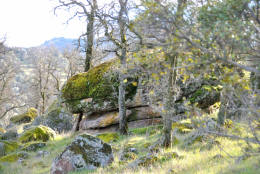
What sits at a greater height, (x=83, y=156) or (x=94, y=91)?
(x=94, y=91)

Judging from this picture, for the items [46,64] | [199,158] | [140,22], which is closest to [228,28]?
[140,22]

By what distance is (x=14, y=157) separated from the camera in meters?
11.1

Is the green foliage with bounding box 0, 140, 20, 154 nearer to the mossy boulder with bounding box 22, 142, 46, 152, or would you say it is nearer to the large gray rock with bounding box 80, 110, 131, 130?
the mossy boulder with bounding box 22, 142, 46, 152

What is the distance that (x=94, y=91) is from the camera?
1552 centimetres

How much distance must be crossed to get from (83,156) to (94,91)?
26.1 ft

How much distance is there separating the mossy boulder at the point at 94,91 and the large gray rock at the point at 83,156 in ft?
21.5

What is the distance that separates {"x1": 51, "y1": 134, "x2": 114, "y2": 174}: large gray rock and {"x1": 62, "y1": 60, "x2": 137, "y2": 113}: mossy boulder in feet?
21.5

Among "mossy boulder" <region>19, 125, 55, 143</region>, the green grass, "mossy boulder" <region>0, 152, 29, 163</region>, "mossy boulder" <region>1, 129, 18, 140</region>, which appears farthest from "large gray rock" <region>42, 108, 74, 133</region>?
the green grass

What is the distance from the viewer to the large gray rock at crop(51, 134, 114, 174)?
7.64 metres

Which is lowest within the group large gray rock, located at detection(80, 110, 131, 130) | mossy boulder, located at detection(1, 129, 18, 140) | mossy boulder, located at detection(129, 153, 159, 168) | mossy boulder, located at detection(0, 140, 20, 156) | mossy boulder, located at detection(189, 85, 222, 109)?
mossy boulder, located at detection(1, 129, 18, 140)

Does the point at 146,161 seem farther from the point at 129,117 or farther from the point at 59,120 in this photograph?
the point at 59,120

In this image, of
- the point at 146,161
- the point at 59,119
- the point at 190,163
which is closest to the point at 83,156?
the point at 146,161

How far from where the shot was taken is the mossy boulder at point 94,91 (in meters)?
15.1

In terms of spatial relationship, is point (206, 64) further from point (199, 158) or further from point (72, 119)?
point (72, 119)
